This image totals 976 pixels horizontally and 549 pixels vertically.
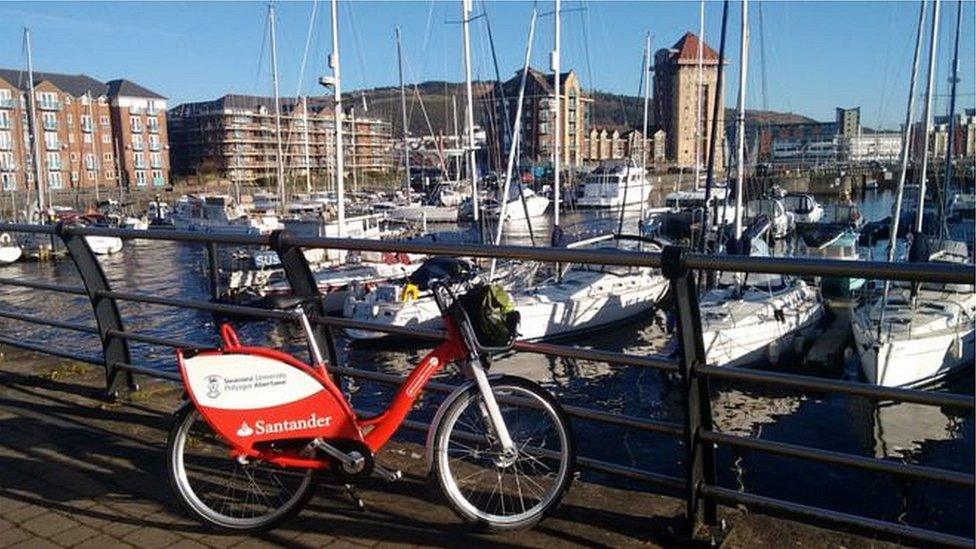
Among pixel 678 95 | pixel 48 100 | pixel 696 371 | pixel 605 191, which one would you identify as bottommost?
pixel 605 191

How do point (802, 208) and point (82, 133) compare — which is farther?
point (82, 133)

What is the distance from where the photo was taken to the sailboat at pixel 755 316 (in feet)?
69.2

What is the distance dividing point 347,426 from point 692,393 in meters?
1.45

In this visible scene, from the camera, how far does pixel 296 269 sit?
4.25 meters

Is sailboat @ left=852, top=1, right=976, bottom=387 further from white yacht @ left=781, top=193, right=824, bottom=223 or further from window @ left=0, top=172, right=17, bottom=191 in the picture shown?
window @ left=0, top=172, right=17, bottom=191

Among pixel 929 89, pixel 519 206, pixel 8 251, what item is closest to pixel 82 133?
pixel 8 251

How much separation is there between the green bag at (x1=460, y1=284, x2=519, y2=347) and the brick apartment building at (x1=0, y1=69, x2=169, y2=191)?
88.9 metres

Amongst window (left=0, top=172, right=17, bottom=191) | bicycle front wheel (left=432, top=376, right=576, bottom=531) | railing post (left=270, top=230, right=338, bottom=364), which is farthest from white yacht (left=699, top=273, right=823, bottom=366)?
window (left=0, top=172, right=17, bottom=191)

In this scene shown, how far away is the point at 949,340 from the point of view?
1984 centimetres

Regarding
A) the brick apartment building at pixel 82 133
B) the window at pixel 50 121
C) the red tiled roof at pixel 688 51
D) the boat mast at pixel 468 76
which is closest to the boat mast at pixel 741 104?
the boat mast at pixel 468 76

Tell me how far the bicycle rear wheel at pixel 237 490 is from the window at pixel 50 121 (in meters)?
98.9

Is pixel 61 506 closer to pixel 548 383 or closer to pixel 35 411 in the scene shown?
pixel 35 411

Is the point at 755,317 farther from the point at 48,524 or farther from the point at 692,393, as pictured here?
the point at 48,524

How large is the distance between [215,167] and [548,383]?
10593 centimetres
